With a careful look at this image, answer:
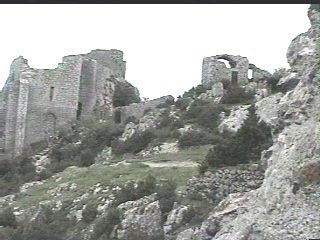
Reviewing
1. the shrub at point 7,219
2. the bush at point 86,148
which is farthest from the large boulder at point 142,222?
the bush at point 86,148

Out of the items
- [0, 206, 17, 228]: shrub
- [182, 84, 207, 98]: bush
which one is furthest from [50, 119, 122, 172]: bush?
[0, 206, 17, 228]: shrub

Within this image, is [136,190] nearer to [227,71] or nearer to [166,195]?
[166,195]

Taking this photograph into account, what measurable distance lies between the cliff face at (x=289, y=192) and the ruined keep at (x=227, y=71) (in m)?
24.1

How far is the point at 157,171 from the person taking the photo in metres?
25.2

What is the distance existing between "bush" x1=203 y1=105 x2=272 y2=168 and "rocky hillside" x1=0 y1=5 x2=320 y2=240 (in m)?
0.03

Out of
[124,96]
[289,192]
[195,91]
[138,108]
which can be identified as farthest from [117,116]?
[289,192]

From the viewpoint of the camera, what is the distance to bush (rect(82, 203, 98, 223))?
2134 cm

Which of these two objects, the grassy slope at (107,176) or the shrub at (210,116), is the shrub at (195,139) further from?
the shrub at (210,116)

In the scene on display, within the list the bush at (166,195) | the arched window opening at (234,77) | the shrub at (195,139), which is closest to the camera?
the bush at (166,195)

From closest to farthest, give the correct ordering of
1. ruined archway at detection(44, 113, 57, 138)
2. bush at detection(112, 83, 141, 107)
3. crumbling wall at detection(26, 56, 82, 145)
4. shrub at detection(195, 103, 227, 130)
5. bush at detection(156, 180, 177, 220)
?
1. bush at detection(156, 180, 177, 220)
2. shrub at detection(195, 103, 227, 130)
3. ruined archway at detection(44, 113, 57, 138)
4. crumbling wall at detection(26, 56, 82, 145)
5. bush at detection(112, 83, 141, 107)

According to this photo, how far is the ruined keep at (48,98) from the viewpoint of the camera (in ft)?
136

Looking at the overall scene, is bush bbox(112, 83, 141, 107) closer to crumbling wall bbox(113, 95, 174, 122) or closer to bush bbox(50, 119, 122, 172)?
crumbling wall bbox(113, 95, 174, 122)

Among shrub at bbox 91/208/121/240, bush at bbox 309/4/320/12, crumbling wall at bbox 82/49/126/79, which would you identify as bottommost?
shrub at bbox 91/208/121/240

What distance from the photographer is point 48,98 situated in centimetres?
4281
